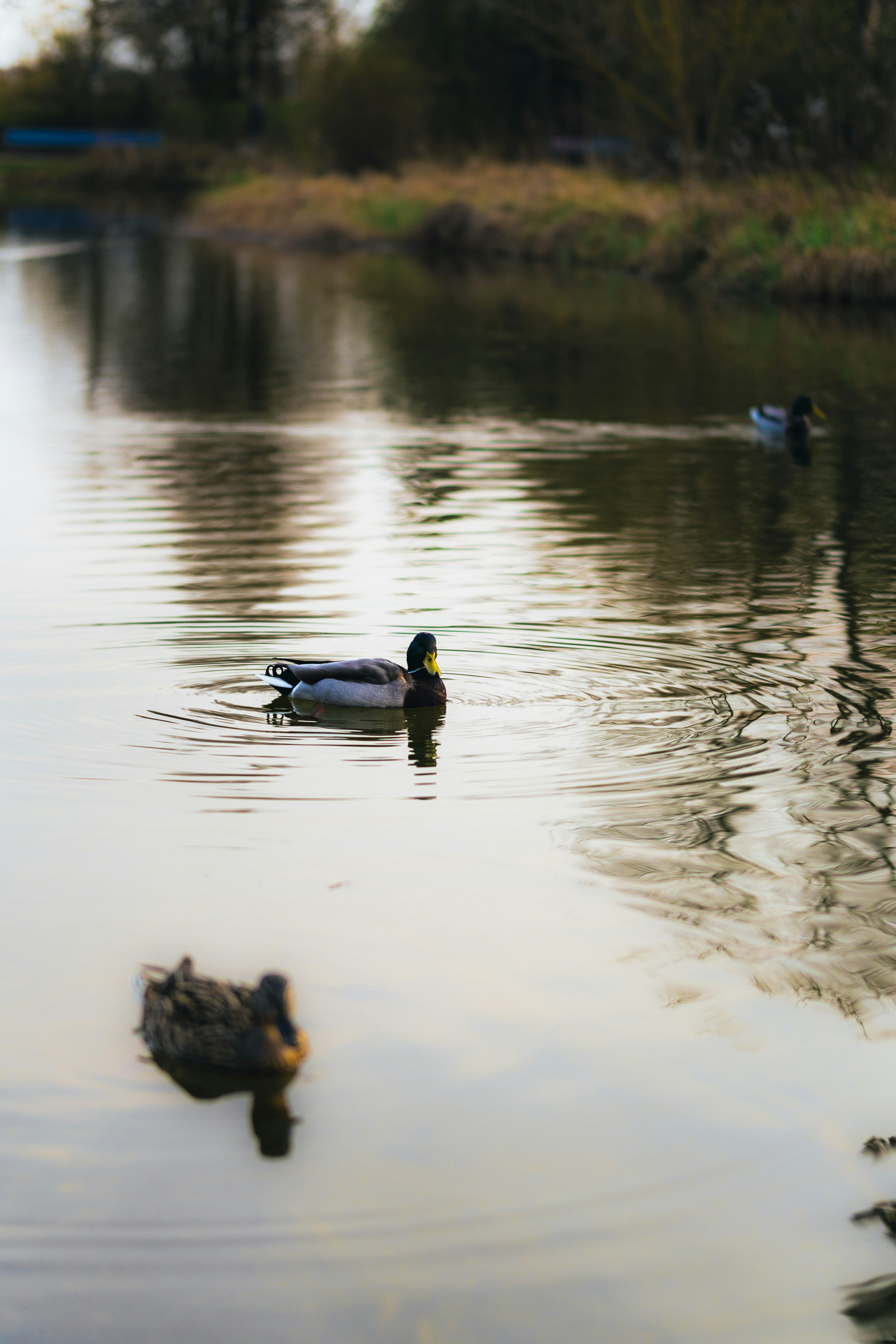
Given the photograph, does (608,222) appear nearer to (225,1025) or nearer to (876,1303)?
(225,1025)

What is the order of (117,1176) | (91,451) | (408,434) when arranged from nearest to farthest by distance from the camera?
(117,1176)
(91,451)
(408,434)

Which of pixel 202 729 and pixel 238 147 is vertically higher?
pixel 238 147

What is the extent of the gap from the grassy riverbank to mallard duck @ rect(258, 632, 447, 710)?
66.3 ft

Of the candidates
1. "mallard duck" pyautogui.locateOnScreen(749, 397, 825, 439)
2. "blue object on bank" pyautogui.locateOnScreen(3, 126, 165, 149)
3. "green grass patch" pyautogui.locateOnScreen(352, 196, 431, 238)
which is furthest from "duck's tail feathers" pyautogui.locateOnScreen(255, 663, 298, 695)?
"blue object on bank" pyautogui.locateOnScreen(3, 126, 165, 149)

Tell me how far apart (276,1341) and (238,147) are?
68.7 m

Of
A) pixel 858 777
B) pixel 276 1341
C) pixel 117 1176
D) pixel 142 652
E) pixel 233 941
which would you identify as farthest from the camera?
pixel 142 652

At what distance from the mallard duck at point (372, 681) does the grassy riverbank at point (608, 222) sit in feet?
66.3

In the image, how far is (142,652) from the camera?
8.50m

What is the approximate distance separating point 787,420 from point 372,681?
9051mm

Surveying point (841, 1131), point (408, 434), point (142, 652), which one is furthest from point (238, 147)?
point (841, 1131)

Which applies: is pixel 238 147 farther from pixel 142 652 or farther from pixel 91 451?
pixel 142 652

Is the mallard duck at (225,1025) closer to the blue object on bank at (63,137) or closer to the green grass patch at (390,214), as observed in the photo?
the green grass patch at (390,214)

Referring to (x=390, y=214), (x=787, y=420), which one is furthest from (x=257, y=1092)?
(x=390, y=214)

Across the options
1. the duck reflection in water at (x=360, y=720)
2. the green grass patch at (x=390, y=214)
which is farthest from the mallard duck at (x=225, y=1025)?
the green grass patch at (x=390, y=214)
